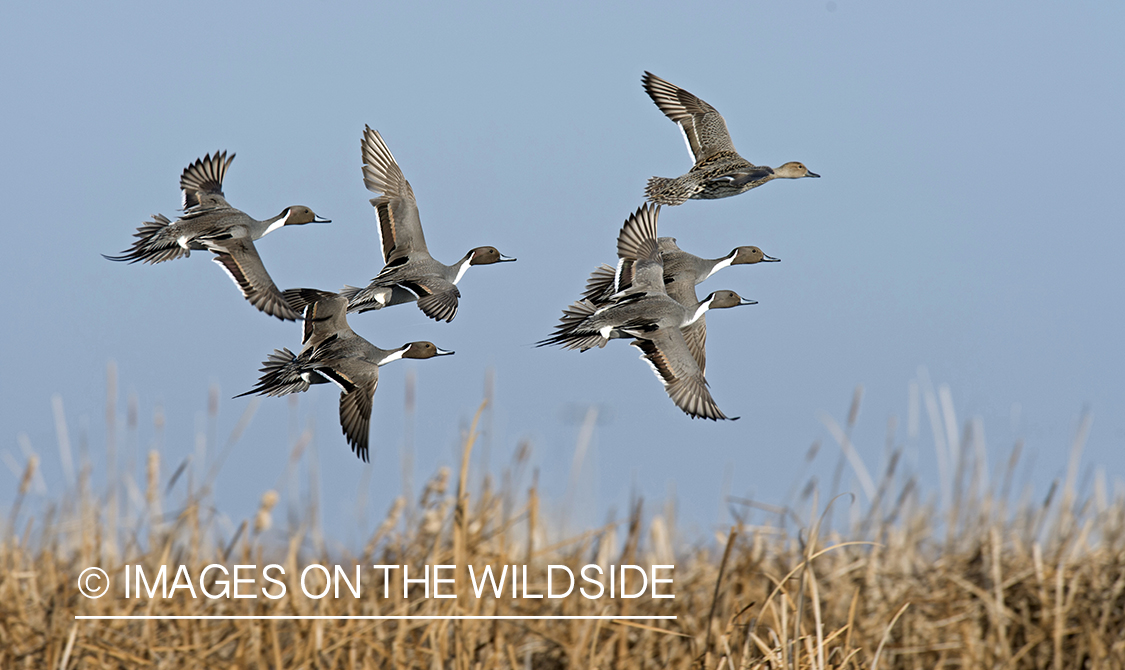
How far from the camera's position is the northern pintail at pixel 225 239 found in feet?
2.24

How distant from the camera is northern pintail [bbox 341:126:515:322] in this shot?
25.7 inches

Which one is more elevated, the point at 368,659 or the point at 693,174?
the point at 693,174

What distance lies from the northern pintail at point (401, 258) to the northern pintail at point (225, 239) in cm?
5

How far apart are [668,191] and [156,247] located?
0.38 meters

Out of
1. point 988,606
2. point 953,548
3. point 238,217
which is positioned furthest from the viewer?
point 953,548

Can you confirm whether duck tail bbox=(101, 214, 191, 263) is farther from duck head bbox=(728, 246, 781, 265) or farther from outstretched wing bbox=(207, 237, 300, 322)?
duck head bbox=(728, 246, 781, 265)

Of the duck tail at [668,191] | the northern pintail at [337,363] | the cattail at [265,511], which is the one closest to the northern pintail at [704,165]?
the duck tail at [668,191]

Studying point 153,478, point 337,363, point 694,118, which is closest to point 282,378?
point 337,363

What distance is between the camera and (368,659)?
347 cm

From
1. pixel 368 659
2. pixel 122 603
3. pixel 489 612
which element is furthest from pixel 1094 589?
pixel 122 603

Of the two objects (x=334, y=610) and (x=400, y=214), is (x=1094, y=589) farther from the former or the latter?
(x=400, y=214)

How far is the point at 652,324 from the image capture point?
0.73 m

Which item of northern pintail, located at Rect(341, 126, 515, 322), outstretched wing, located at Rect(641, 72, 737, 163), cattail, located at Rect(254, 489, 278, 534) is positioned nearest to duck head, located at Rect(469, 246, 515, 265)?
→ northern pintail, located at Rect(341, 126, 515, 322)

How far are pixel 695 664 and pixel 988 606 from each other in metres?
2.39
